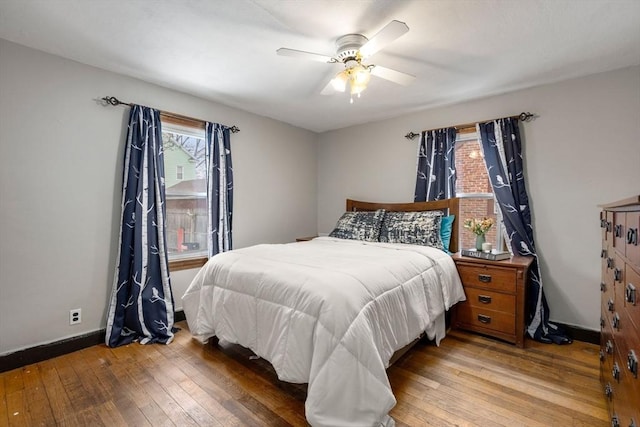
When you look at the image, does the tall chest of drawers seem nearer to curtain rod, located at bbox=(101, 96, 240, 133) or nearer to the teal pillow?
the teal pillow

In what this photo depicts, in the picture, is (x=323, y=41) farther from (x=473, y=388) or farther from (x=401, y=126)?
(x=473, y=388)

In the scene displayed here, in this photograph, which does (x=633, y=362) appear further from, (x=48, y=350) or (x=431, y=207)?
(x=48, y=350)

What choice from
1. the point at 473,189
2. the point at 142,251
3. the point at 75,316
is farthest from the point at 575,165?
the point at 75,316

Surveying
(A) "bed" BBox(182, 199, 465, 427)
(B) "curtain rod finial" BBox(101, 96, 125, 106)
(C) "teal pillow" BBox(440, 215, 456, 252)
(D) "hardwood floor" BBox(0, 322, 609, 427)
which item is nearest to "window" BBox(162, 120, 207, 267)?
(B) "curtain rod finial" BBox(101, 96, 125, 106)

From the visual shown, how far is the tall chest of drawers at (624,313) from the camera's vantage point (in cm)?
103

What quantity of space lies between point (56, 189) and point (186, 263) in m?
1.24

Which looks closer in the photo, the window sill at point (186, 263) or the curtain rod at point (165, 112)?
the curtain rod at point (165, 112)

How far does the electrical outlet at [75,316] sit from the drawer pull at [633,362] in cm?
332

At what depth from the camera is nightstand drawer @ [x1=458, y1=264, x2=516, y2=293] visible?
2.51 meters

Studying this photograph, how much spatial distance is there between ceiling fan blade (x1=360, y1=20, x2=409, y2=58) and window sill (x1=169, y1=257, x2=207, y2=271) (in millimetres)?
2536

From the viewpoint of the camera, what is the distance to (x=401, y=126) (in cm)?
371

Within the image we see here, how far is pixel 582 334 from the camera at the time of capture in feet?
8.51

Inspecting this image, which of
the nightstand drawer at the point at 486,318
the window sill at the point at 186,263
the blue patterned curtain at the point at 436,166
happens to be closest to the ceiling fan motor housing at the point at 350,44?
the blue patterned curtain at the point at 436,166

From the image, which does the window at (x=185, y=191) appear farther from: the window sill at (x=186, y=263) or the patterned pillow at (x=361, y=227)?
the patterned pillow at (x=361, y=227)
